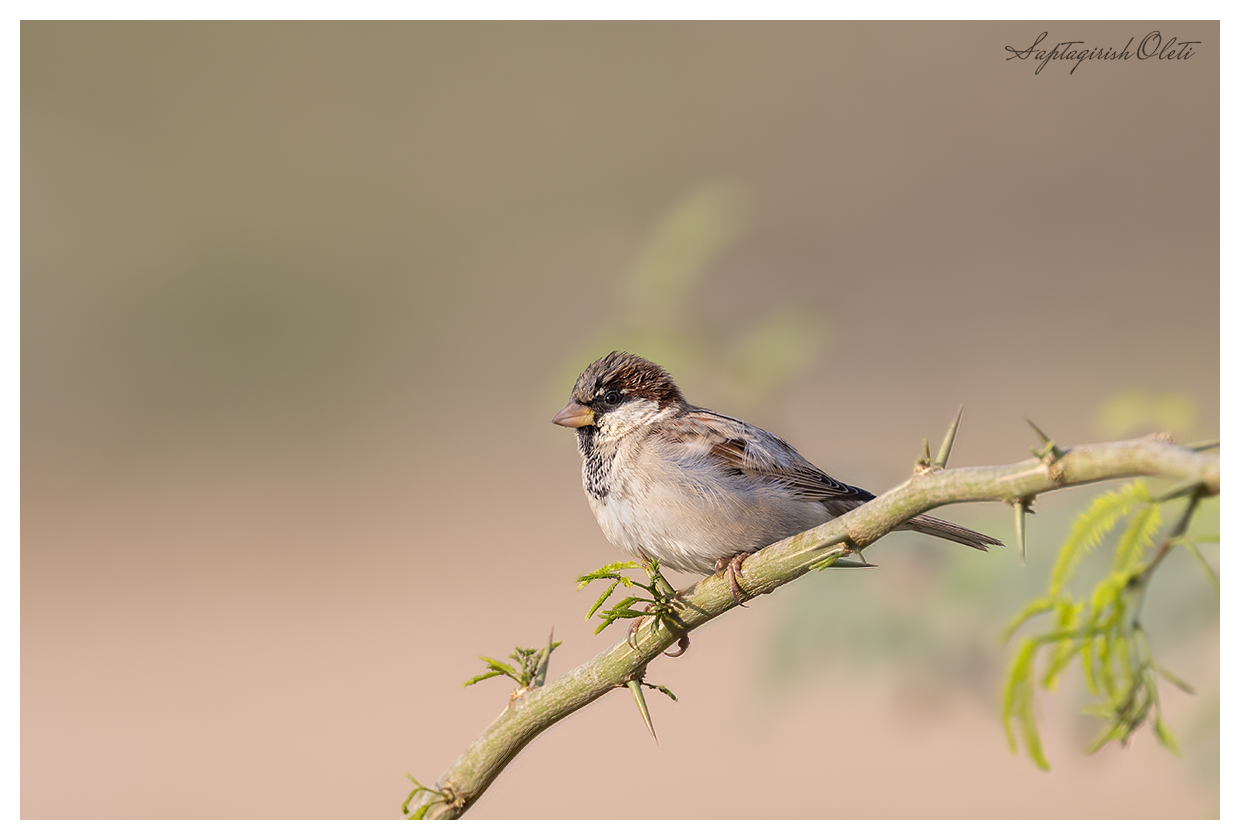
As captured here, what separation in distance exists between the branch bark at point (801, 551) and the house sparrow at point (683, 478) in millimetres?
562

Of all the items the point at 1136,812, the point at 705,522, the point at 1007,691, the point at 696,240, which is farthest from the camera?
the point at 1136,812

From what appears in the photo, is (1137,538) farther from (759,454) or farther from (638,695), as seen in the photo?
(759,454)

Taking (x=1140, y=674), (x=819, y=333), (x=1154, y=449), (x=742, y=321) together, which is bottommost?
(x=1140, y=674)

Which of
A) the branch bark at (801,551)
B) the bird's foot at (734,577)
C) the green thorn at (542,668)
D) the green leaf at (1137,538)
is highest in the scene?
the bird's foot at (734,577)

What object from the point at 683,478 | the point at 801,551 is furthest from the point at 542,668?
the point at 683,478

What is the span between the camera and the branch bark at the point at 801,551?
690mm

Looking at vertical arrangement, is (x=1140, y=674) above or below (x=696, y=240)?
below

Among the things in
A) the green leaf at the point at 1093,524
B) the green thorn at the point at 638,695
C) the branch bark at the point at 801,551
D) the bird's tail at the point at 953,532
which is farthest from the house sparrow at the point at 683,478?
the green leaf at the point at 1093,524

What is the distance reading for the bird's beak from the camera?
7.56ft

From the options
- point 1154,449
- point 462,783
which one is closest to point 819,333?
point 462,783

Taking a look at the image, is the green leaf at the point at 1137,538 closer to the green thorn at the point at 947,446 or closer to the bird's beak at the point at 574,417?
the green thorn at the point at 947,446

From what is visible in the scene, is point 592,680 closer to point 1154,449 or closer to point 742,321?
point 1154,449

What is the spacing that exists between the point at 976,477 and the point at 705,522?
1.18 metres

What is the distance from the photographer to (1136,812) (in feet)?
11.1
